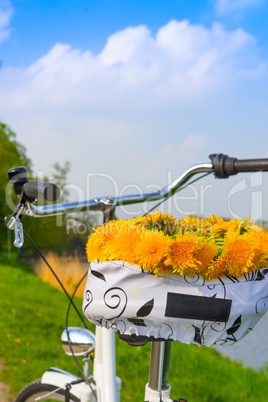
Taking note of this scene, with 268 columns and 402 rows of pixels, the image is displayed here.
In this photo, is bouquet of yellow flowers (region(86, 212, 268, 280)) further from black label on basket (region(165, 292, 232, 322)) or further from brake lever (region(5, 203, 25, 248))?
brake lever (region(5, 203, 25, 248))

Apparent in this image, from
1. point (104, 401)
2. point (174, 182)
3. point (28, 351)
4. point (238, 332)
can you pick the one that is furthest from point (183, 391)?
point (238, 332)

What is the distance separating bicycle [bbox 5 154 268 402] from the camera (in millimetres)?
1349

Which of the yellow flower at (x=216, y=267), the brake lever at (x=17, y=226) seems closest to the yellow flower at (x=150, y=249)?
the yellow flower at (x=216, y=267)

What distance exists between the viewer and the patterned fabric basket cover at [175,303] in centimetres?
104

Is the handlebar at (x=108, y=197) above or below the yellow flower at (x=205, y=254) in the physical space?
above

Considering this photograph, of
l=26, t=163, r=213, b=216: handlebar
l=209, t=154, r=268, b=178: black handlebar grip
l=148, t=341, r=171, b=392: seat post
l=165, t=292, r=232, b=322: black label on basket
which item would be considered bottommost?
l=148, t=341, r=171, b=392: seat post

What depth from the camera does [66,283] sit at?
7961mm

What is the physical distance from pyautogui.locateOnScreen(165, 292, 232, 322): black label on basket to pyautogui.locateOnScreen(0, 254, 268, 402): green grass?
2.75m

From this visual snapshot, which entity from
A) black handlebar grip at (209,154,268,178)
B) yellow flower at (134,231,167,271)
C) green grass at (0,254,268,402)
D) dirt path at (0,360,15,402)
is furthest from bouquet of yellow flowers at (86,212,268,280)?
dirt path at (0,360,15,402)

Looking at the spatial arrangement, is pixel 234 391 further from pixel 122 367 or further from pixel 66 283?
pixel 66 283

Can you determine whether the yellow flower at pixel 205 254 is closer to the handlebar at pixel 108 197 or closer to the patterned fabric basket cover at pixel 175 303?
the patterned fabric basket cover at pixel 175 303

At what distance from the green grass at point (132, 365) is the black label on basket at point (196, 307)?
275cm

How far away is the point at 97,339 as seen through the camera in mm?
1729

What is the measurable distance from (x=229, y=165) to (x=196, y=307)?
0.62 metres
